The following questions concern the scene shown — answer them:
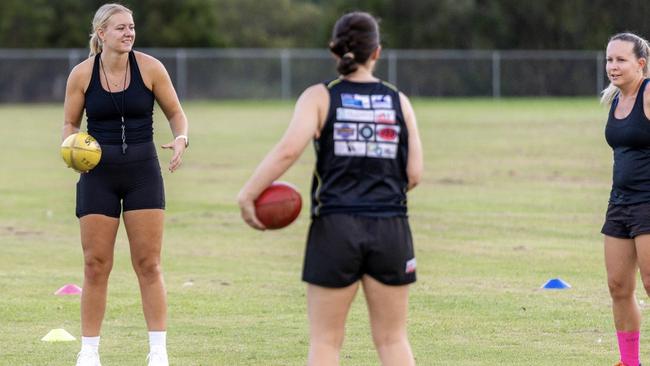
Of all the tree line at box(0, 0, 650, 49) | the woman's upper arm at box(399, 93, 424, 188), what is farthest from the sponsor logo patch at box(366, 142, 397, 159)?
the tree line at box(0, 0, 650, 49)

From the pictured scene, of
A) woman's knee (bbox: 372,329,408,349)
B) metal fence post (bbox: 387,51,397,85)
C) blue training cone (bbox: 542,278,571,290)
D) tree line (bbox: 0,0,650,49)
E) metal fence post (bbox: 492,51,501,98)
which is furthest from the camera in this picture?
tree line (bbox: 0,0,650,49)

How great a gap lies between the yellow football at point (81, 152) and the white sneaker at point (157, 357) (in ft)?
3.66

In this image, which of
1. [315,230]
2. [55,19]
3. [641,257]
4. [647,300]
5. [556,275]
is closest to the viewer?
[315,230]

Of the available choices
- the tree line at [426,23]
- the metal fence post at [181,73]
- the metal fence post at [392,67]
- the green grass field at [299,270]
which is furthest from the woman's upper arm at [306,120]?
Answer: the tree line at [426,23]

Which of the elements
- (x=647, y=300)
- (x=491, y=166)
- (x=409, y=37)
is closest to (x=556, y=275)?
(x=647, y=300)

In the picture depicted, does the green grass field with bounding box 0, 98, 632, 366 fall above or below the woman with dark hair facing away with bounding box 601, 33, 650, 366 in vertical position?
below

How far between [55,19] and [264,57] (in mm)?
13897

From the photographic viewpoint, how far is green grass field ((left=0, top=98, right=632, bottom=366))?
28.5 ft

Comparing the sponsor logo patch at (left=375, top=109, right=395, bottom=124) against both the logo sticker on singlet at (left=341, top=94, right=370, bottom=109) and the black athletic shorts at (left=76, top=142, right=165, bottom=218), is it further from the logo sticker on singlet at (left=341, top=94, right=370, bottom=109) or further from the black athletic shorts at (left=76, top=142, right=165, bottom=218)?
the black athletic shorts at (left=76, top=142, right=165, bottom=218)

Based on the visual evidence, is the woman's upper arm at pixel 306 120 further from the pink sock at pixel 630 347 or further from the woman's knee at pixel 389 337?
the pink sock at pixel 630 347

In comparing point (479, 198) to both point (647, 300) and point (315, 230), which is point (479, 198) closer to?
point (647, 300)

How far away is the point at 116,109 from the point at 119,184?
42cm

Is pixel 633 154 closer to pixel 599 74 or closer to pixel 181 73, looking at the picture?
pixel 181 73

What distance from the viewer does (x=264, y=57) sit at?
55.5 m
